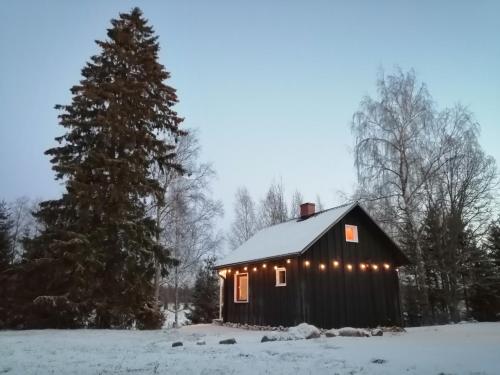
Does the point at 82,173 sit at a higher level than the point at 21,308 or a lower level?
higher

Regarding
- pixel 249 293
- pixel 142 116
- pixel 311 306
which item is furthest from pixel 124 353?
pixel 142 116

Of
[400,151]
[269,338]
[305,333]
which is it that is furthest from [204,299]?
[400,151]

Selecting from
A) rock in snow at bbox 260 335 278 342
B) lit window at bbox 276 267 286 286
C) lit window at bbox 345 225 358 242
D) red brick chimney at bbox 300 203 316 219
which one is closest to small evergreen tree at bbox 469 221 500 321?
lit window at bbox 345 225 358 242

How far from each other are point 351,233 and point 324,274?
2548mm

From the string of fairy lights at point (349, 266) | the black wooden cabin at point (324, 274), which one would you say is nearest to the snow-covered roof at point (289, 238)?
the black wooden cabin at point (324, 274)

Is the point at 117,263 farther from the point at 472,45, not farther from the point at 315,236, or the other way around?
the point at 472,45

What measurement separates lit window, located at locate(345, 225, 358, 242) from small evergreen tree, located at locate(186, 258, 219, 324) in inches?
455

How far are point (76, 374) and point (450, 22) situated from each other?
2071cm

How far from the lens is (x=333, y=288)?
16.0m

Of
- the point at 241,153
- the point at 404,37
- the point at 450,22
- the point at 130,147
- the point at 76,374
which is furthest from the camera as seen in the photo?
the point at 241,153

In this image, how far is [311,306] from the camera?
15.1m

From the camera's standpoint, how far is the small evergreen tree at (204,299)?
25.3 m

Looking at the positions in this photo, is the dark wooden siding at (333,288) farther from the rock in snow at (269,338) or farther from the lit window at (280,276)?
the rock in snow at (269,338)

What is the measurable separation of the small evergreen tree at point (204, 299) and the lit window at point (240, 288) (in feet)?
18.1
